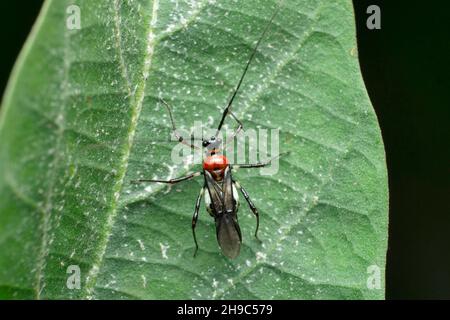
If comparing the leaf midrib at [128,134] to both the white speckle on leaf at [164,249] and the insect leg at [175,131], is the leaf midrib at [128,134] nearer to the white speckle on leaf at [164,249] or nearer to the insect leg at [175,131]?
the insect leg at [175,131]

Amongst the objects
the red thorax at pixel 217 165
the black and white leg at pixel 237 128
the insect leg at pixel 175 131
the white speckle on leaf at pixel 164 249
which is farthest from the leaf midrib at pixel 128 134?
the red thorax at pixel 217 165

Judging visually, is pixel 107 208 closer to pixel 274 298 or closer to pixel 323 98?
pixel 274 298

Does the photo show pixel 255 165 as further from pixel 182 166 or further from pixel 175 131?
pixel 175 131

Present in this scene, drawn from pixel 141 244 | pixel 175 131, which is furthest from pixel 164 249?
pixel 175 131

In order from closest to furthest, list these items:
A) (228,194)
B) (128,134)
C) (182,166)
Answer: (128,134)
(182,166)
(228,194)
